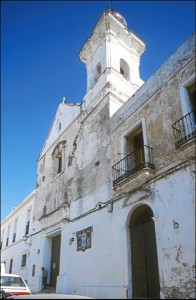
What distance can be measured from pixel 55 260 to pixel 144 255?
21.8ft

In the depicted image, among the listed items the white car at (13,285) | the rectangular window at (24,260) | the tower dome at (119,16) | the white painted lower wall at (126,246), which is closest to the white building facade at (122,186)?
the white painted lower wall at (126,246)

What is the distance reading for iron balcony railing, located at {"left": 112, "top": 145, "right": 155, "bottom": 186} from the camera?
9.23 meters

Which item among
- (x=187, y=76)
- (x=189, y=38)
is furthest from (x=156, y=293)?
(x=189, y=38)

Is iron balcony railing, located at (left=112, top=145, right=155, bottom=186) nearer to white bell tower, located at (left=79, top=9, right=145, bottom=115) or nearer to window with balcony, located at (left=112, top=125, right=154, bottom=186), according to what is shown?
window with balcony, located at (left=112, top=125, right=154, bottom=186)

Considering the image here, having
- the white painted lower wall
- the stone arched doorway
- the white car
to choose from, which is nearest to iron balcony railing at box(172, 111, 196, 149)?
the white painted lower wall

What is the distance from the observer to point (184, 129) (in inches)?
311

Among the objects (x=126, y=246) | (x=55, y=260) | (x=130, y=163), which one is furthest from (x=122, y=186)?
(x=55, y=260)

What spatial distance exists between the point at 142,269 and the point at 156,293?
0.84m

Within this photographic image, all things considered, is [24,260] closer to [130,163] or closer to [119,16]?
[130,163]

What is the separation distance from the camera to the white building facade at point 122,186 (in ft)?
24.9

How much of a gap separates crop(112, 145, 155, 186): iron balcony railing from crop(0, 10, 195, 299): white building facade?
39 mm

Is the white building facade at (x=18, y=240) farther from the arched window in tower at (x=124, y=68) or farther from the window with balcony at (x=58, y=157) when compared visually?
the arched window in tower at (x=124, y=68)

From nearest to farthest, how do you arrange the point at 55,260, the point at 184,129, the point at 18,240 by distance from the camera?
the point at 184,129 < the point at 55,260 < the point at 18,240


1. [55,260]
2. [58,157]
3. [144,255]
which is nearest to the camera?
[144,255]
